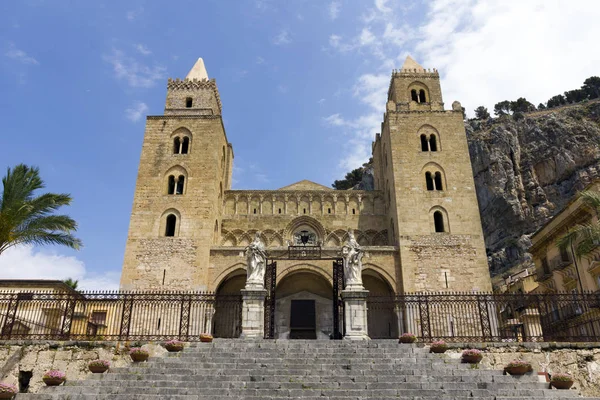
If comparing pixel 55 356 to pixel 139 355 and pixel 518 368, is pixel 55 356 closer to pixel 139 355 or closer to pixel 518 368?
pixel 139 355

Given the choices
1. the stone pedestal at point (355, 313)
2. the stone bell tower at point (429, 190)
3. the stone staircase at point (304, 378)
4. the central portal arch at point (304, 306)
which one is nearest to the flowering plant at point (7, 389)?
the stone staircase at point (304, 378)

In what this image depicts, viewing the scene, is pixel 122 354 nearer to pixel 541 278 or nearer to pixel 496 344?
pixel 496 344

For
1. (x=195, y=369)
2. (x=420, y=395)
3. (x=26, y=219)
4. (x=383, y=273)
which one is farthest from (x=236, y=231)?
(x=420, y=395)

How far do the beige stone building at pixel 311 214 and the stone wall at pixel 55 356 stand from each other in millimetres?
10450

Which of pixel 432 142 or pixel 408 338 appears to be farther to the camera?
pixel 432 142

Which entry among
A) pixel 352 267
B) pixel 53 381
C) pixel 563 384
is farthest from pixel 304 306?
pixel 563 384

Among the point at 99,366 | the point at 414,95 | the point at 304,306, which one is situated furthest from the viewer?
the point at 414,95

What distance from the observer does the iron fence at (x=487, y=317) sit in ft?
49.0

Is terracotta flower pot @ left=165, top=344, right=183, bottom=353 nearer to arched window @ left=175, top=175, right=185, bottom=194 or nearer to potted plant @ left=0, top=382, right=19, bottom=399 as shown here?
potted plant @ left=0, top=382, right=19, bottom=399

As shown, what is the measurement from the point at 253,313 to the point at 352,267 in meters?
3.69

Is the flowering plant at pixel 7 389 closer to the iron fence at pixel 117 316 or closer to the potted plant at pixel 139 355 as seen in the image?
the potted plant at pixel 139 355

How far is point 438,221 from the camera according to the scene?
27266 millimetres

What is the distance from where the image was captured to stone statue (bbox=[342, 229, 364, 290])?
15.9m

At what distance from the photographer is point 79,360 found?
13852 millimetres
